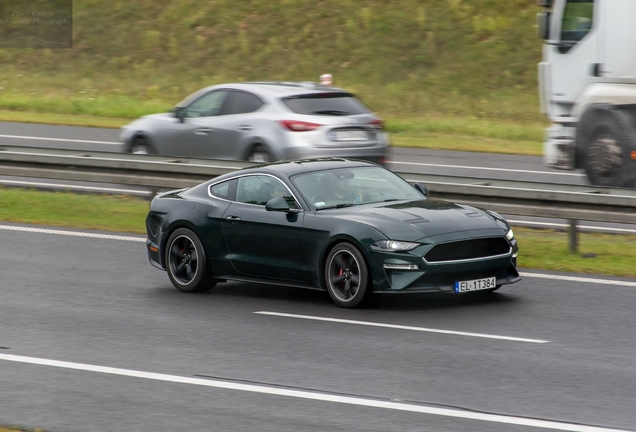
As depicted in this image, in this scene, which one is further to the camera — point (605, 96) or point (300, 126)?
point (605, 96)

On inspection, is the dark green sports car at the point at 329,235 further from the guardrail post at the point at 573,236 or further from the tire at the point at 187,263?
the guardrail post at the point at 573,236

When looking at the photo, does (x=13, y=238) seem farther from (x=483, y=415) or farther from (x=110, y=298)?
(x=483, y=415)

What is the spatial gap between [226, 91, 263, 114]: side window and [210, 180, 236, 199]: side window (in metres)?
6.16

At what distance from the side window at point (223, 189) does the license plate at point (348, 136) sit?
5.54 m

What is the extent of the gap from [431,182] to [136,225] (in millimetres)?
4312

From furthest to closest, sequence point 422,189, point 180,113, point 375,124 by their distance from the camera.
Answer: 1. point 180,113
2. point 375,124
3. point 422,189

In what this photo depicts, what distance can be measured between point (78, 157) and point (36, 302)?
618 cm

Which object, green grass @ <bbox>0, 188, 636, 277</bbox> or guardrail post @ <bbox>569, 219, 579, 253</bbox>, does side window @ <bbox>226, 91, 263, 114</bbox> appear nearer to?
green grass @ <bbox>0, 188, 636, 277</bbox>

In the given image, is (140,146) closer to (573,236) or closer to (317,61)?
(573,236)

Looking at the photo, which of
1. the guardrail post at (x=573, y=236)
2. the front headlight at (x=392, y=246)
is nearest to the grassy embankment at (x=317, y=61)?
the guardrail post at (x=573, y=236)

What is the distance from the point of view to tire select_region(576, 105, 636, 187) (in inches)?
714

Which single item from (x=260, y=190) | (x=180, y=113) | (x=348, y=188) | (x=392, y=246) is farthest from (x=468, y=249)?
(x=180, y=113)

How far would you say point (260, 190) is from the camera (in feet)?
39.0

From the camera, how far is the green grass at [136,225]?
13.2 meters
